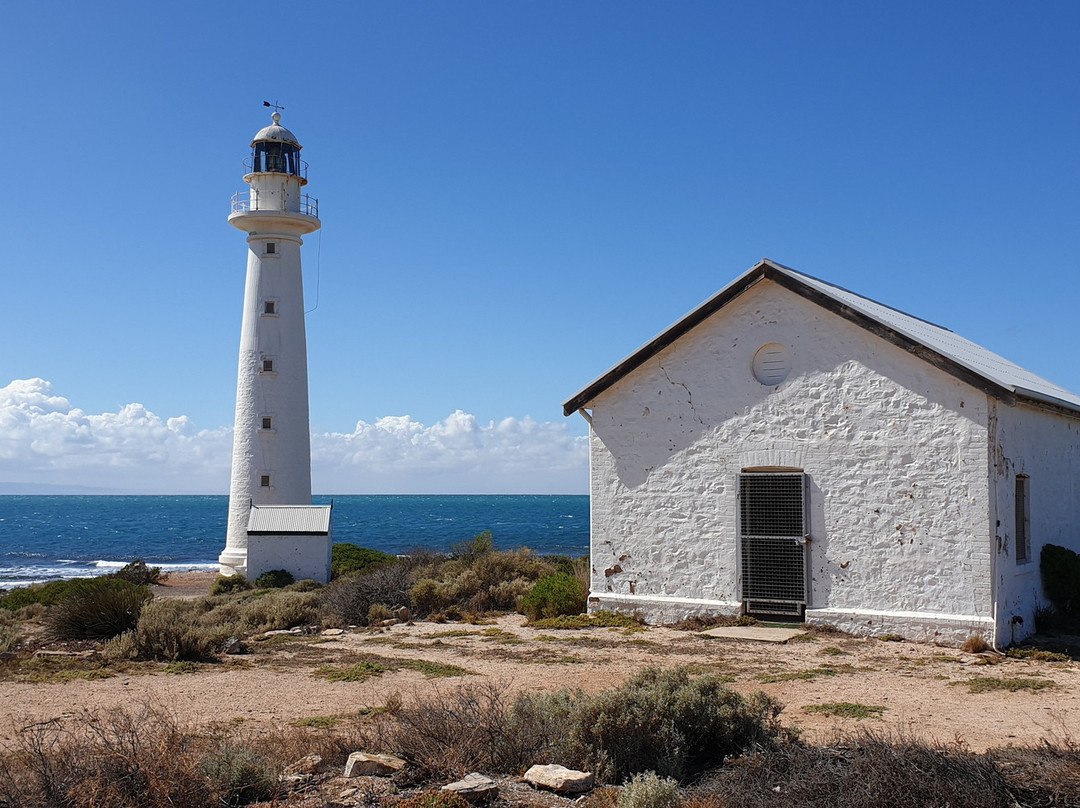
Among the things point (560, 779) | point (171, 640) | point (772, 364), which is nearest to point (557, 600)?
point (772, 364)

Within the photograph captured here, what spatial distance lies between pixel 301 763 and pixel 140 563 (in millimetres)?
30683

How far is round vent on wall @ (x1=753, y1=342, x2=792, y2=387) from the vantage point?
1438cm

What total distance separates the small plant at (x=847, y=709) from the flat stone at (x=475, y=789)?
402 cm

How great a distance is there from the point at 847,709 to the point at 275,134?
25.3 m

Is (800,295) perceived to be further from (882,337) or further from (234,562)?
(234,562)

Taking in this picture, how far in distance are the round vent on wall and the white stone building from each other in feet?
0.10

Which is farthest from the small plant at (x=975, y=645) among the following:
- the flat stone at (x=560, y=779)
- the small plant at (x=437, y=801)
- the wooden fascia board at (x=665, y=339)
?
the small plant at (x=437, y=801)

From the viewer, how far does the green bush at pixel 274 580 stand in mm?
22797

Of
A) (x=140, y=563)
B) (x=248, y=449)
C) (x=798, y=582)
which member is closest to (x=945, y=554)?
(x=798, y=582)

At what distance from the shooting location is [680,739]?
6.50 meters

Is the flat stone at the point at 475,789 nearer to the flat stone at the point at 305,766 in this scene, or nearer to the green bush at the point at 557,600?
the flat stone at the point at 305,766

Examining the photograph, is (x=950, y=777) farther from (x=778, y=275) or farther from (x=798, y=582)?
(x=778, y=275)

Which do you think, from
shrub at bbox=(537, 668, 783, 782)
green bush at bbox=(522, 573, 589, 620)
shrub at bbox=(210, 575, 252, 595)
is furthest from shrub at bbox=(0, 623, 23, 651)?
shrub at bbox=(537, 668, 783, 782)

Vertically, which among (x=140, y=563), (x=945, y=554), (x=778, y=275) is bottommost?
(x=140, y=563)
